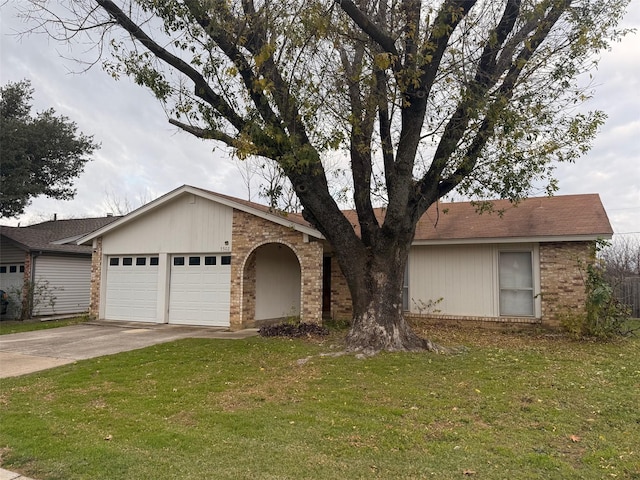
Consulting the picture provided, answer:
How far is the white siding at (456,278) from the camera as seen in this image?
12.8 m

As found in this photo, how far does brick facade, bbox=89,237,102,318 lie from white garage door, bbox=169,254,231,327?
2.91m

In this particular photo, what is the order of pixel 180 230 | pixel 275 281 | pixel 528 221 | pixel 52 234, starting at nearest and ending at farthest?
pixel 528 221 < pixel 180 230 < pixel 275 281 < pixel 52 234

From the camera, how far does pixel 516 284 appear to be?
12562 mm

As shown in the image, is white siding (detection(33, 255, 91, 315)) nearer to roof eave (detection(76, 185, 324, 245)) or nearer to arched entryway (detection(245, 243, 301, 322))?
roof eave (detection(76, 185, 324, 245))

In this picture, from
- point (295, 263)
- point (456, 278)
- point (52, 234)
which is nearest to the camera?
point (456, 278)

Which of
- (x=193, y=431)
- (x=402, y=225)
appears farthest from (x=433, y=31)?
(x=193, y=431)

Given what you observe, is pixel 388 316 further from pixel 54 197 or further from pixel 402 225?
pixel 54 197

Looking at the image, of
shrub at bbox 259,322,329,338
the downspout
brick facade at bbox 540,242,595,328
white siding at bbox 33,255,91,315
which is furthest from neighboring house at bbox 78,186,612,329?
white siding at bbox 33,255,91,315

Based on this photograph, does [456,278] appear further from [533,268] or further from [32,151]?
[32,151]

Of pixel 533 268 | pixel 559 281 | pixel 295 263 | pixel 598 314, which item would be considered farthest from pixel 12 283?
pixel 598 314

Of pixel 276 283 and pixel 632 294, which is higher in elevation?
pixel 276 283

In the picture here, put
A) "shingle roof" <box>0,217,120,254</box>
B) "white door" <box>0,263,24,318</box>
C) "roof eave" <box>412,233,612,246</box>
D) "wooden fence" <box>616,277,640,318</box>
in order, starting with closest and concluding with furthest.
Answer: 1. "roof eave" <box>412,233,612,246</box>
2. "wooden fence" <box>616,277,640,318</box>
3. "white door" <box>0,263,24,318</box>
4. "shingle roof" <box>0,217,120,254</box>

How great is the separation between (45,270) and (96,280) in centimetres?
398

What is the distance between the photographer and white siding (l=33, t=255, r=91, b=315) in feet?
58.5
